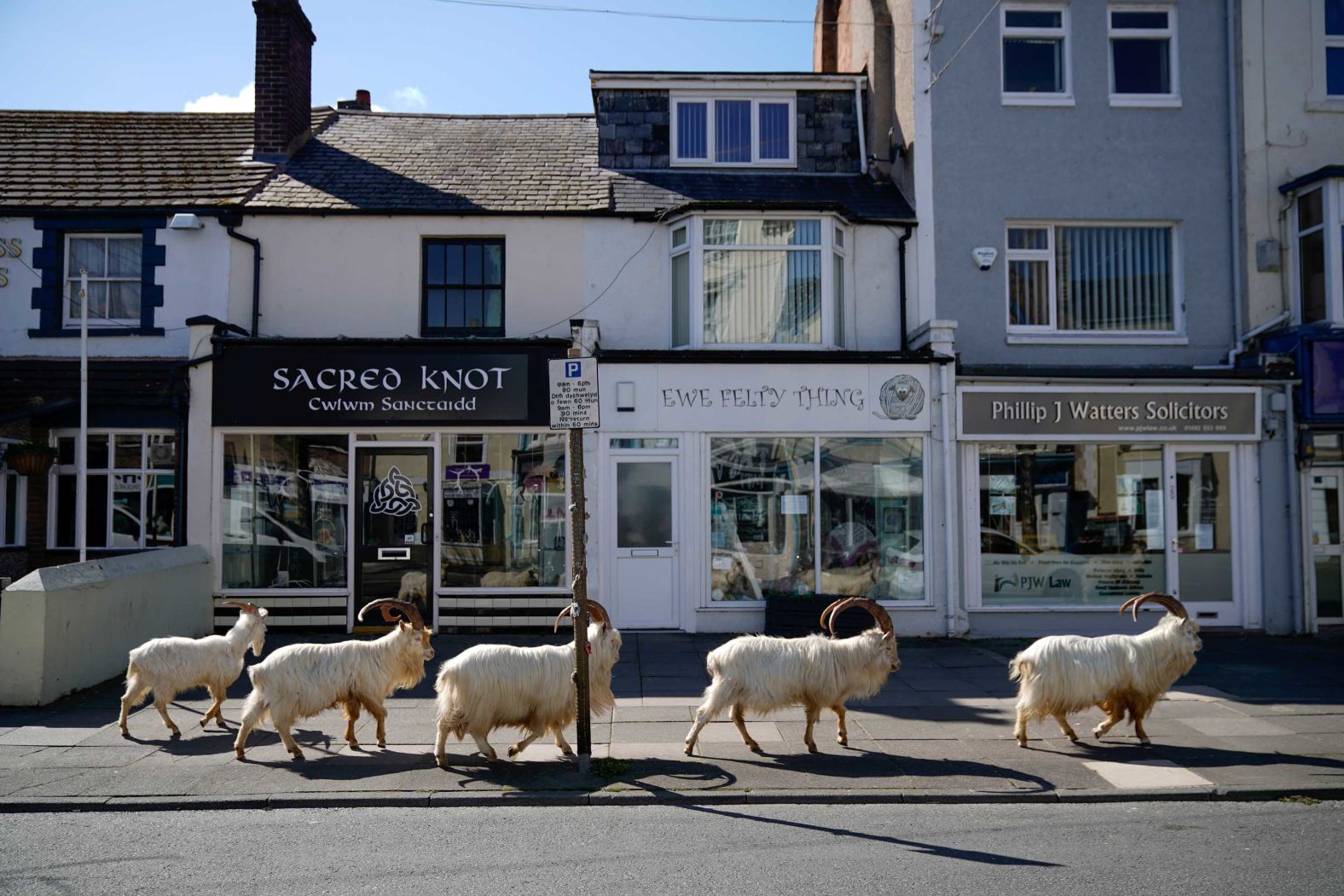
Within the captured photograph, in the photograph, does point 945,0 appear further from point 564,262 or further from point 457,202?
point 457,202

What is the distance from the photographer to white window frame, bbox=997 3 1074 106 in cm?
1463

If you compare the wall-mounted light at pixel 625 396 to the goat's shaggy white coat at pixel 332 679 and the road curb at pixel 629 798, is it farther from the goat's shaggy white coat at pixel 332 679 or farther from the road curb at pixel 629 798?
the road curb at pixel 629 798

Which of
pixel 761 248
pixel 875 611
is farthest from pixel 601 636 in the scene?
pixel 761 248

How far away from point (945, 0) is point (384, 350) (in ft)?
32.0

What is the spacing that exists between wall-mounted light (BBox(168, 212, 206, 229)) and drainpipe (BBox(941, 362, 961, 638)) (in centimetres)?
1070

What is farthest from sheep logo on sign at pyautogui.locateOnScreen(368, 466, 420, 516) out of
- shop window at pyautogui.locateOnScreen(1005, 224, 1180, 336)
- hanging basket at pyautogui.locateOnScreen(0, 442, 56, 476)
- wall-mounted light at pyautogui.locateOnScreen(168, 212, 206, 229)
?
shop window at pyautogui.locateOnScreen(1005, 224, 1180, 336)

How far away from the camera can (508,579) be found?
13.6m

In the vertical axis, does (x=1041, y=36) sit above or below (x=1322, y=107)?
above

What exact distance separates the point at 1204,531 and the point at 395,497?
11661mm

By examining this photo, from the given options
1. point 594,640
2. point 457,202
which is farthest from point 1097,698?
point 457,202

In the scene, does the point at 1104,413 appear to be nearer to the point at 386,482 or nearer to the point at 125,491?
the point at 386,482

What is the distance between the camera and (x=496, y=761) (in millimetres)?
7844

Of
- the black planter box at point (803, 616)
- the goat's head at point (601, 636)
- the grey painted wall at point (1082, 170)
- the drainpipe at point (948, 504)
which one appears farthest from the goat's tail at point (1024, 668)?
the grey painted wall at point (1082, 170)

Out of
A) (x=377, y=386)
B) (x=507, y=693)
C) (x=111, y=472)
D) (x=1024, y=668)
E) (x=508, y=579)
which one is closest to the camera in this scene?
(x=507, y=693)
